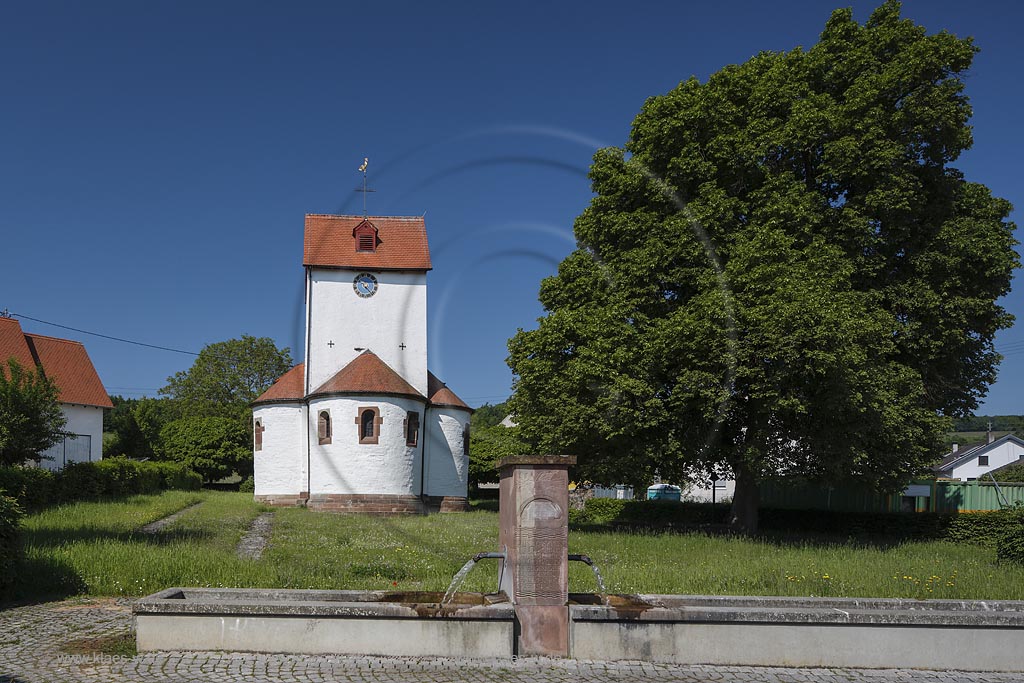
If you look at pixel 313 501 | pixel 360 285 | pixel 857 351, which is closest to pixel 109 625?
pixel 857 351

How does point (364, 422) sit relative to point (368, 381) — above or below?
below

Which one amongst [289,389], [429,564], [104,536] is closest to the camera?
[429,564]

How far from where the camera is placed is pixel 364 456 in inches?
1378

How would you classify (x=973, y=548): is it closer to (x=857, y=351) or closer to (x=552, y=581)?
(x=857, y=351)

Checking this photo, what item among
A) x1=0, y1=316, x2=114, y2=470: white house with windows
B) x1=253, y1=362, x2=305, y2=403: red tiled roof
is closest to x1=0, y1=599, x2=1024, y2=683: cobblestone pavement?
x1=253, y1=362, x2=305, y2=403: red tiled roof

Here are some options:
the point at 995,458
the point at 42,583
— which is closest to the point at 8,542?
the point at 42,583

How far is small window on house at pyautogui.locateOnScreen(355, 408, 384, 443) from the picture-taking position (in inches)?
1383

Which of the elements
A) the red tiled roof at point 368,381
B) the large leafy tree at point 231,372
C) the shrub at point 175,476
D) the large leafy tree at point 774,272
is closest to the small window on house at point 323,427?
the red tiled roof at point 368,381

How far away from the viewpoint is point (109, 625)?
31.5ft

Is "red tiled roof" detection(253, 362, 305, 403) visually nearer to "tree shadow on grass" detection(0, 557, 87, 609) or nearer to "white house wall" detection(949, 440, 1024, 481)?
"tree shadow on grass" detection(0, 557, 87, 609)

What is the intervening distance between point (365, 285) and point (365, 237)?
272 cm

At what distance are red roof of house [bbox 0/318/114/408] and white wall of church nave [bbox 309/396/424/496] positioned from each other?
51.7 feet

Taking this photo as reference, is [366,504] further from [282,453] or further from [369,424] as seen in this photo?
[282,453]

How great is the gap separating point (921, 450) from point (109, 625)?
2204 centimetres
